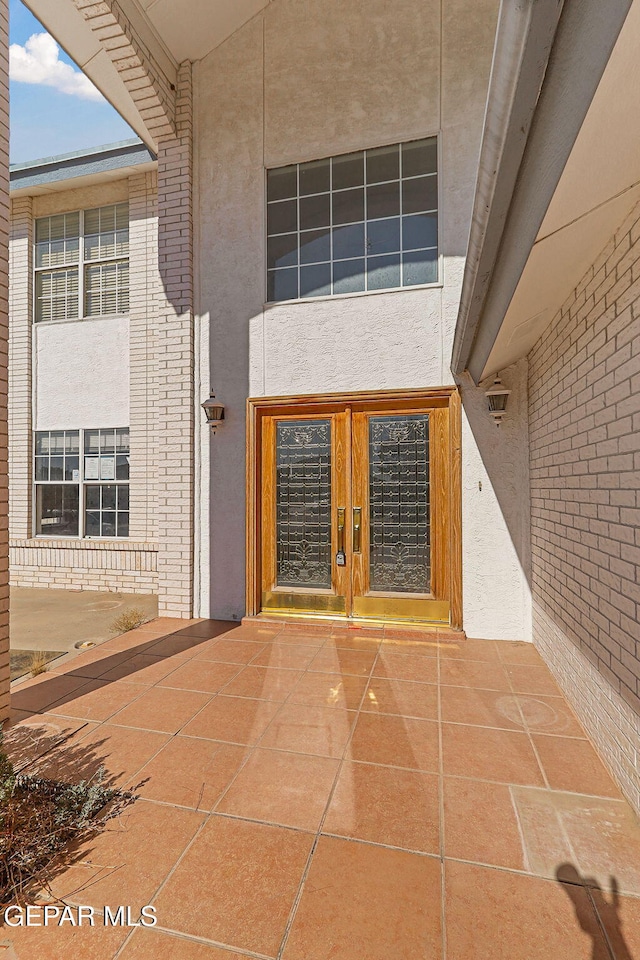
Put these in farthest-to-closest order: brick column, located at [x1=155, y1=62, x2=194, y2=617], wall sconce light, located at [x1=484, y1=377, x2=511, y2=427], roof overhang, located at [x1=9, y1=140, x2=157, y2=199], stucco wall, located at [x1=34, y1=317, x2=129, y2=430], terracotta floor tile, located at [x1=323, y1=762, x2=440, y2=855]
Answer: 1. stucco wall, located at [x1=34, y1=317, x2=129, y2=430]
2. roof overhang, located at [x1=9, y1=140, x2=157, y2=199]
3. brick column, located at [x1=155, y1=62, x2=194, y2=617]
4. wall sconce light, located at [x1=484, y1=377, x2=511, y2=427]
5. terracotta floor tile, located at [x1=323, y1=762, x2=440, y2=855]

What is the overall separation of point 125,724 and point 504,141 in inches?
138

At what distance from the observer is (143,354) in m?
6.77

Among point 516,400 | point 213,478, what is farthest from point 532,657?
point 213,478

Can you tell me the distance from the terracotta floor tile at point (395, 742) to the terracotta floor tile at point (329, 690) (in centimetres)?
23

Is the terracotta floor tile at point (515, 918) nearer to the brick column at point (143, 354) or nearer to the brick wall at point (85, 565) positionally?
the brick wall at point (85, 565)

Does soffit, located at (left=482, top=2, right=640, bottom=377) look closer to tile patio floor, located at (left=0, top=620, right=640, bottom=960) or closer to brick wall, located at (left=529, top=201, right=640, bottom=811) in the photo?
brick wall, located at (left=529, top=201, right=640, bottom=811)

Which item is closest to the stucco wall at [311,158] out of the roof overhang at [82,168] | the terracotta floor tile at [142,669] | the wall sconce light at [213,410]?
the wall sconce light at [213,410]

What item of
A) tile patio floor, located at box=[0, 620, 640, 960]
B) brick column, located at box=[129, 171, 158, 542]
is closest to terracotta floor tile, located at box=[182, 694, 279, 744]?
tile patio floor, located at box=[0, 620, 640, 960]

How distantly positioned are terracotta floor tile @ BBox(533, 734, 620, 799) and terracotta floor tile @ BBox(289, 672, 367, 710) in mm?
1168

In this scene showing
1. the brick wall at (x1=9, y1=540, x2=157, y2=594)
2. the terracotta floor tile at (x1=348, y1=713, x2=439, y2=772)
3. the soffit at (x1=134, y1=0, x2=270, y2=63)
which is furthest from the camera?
the brick wall at (x1=9, y1=540, x2=157, y2=594)

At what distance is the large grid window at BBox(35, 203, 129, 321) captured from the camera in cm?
707

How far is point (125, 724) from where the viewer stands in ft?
9.68

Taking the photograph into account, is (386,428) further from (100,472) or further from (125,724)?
(100,472)

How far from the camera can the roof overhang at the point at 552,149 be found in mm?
1068
